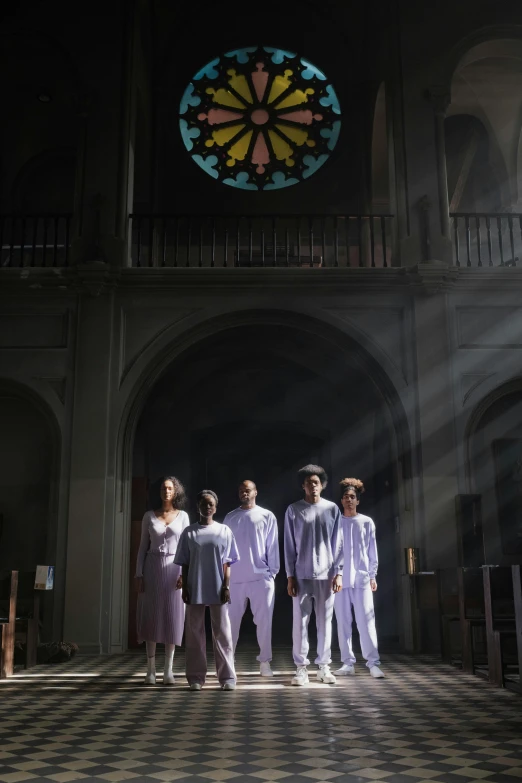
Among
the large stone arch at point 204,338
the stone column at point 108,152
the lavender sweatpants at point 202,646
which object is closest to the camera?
the lavender sweatpants at point 202,646

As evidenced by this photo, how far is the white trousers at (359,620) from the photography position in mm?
6617

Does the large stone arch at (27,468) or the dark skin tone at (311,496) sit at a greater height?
the large stone arch at (27,468)

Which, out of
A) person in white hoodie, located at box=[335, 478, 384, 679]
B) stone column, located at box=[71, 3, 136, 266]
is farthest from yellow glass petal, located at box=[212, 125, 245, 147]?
person in white hoodie, located at box=[335, 478, 384, 679]

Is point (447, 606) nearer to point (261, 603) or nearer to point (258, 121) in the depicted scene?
Result: point (261, 603)

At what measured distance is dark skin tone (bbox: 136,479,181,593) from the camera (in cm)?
624

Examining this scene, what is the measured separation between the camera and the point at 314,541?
20.5ft

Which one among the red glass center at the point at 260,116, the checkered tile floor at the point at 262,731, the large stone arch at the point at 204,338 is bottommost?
the checkered tile floor at the point at 262,731

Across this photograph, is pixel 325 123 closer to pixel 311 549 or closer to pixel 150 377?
pixel 150 377

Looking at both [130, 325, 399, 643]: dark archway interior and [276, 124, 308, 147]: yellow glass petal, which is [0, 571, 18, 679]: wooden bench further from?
[276, 124, 308, 147]: yellow glass petal

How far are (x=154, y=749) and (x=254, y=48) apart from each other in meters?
12.2

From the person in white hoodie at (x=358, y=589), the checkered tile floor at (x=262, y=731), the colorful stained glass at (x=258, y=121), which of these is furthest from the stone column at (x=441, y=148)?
the checkered tile floor at (x=262, y=731)

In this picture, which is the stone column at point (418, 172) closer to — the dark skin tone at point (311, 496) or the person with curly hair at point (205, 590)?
the dark skin tone at point (311, 496)

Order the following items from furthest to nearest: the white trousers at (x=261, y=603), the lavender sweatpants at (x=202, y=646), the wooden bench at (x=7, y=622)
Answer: the wooden bench at (x=7, y=622), the white trousers at (x=261, y=603), the lavender sweatpants at (x=202, y=646)

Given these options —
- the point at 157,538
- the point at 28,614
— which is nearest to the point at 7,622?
the point at 28,614
